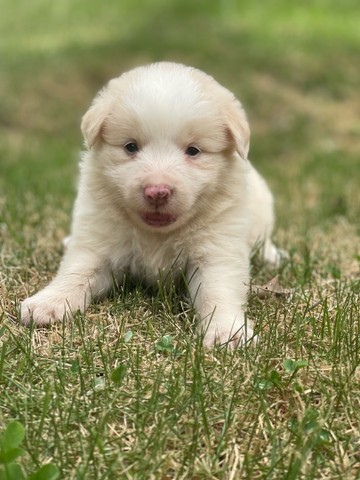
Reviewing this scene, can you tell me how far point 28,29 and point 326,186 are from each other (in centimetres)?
1137

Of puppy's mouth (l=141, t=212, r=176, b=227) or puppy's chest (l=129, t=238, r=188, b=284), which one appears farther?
puppy's chest (l=129, t=238, r=188, b=284)

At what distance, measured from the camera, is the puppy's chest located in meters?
3.55

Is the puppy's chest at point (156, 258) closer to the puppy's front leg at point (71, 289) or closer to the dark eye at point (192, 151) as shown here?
the puppy's front leg at point (71, 289)

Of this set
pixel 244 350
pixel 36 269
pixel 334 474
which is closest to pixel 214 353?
pixel 244 350

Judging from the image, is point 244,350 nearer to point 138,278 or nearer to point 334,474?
point 334,474

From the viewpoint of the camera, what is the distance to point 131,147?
336 centimetres

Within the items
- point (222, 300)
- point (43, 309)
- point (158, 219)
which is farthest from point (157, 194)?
point (43, 309)

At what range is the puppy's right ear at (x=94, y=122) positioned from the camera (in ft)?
11.1

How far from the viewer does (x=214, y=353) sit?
2920mm

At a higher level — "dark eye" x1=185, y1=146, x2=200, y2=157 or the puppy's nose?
"dark eye" x1=185, y1=146, x2=200, y2=157

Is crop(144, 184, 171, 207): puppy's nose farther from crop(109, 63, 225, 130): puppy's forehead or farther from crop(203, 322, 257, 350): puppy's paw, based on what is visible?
crop(203, 322, 257, 350): puppy's paw

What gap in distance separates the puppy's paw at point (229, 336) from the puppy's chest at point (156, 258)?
1.64 ft

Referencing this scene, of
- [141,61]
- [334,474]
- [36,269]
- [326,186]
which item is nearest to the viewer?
[334,474]

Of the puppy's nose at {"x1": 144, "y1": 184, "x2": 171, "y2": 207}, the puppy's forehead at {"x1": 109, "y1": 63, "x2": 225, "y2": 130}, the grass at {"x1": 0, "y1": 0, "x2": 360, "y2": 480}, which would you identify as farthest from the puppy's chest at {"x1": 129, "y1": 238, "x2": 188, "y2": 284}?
the puppy's forehead at {"x1": 109, "y1": 63, "x2": 225, "y2": 130}
